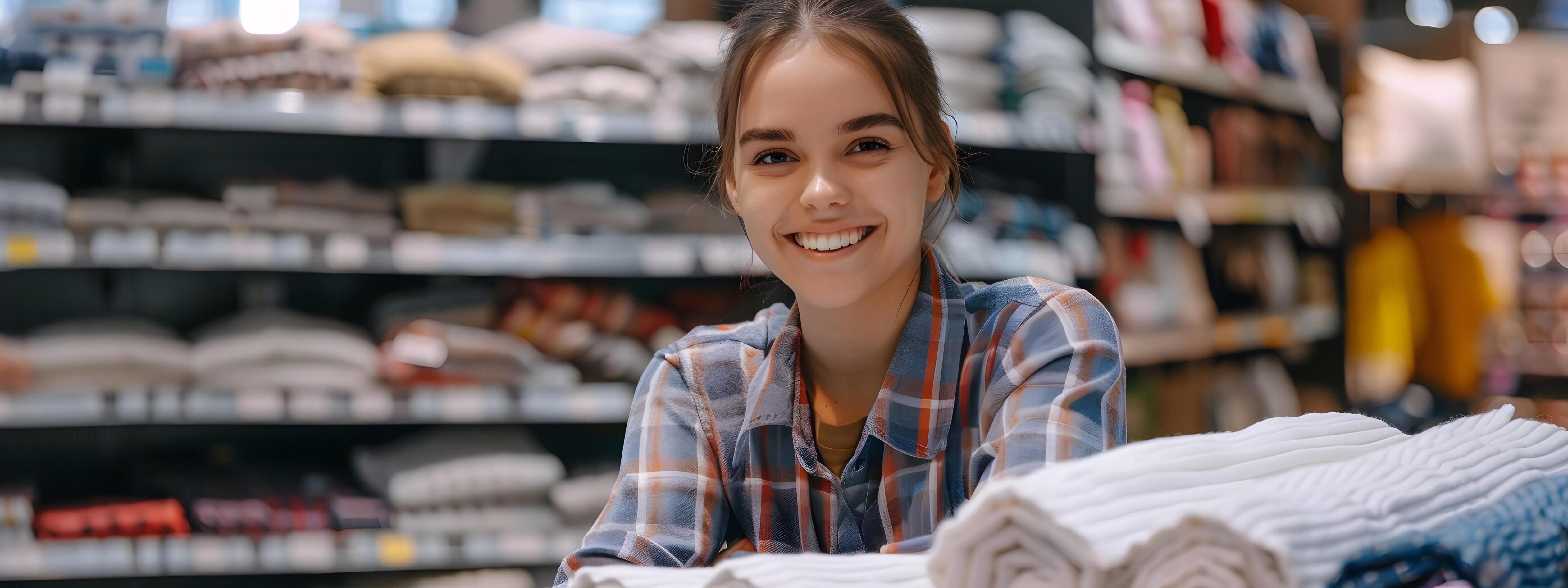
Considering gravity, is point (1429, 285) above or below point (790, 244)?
below

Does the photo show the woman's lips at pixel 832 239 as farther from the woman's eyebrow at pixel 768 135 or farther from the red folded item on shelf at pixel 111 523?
the red folded item on shelf at pixel 111 523

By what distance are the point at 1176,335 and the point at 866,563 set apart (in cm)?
248

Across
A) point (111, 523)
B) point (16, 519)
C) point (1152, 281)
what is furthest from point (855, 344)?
point (1152, 281)

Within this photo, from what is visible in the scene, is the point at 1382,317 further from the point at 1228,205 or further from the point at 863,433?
the point at 863,433

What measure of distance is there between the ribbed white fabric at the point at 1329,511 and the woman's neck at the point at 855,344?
0.48 metres

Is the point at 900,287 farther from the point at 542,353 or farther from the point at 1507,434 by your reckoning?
the point at 542,353

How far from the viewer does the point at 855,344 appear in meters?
1.01

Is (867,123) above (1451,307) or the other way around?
above

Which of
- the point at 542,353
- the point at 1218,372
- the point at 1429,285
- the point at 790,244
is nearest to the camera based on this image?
the point at 790,244

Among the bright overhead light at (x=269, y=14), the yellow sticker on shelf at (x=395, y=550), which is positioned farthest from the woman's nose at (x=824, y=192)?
the bright overhead light at (x=269, y=14)

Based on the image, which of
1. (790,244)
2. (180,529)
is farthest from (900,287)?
(180,529)

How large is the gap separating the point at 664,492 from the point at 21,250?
6.23 ft

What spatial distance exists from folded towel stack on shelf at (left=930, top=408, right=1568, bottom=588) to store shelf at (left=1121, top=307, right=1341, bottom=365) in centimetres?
183

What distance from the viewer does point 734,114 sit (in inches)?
40.1
